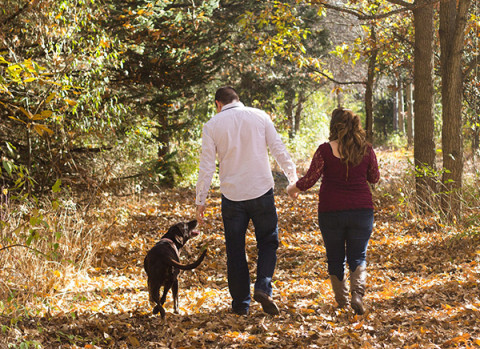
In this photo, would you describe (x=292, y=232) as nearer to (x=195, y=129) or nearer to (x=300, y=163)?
(x=195, y=129)

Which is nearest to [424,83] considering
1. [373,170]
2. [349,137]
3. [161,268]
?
[373,170]

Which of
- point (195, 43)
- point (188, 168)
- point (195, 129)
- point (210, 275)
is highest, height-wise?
point (195, 43)

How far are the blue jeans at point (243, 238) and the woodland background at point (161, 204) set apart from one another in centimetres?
32

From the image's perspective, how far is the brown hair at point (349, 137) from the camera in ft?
15.8

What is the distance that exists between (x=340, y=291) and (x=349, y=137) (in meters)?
1.53

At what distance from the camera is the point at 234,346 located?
4316 mm

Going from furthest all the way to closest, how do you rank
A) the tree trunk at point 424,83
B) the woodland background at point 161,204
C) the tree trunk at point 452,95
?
1. the tree trunk at point 424,83
2. the tree trunk at point 452,95
3. the woodland background at point 161,204

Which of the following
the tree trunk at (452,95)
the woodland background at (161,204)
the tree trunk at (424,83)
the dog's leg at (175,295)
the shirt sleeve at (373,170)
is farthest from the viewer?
the tree trunk at (424,83)

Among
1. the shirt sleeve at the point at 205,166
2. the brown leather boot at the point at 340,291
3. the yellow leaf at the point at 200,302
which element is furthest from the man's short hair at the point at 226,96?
the yellow leaf at the point at 200,302

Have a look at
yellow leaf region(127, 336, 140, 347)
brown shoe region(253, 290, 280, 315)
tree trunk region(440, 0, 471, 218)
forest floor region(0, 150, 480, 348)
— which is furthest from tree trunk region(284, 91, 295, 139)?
yellow leaf region(127, 336, 140, 347)

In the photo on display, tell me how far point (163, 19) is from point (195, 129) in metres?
5.14

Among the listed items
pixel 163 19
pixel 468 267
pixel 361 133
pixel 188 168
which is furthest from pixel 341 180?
pixel 188 168

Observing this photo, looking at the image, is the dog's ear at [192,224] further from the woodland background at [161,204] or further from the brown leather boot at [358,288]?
the brown leather boot at [358,288]

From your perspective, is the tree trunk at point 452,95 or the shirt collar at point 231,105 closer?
the shirt collar at point 231,105
